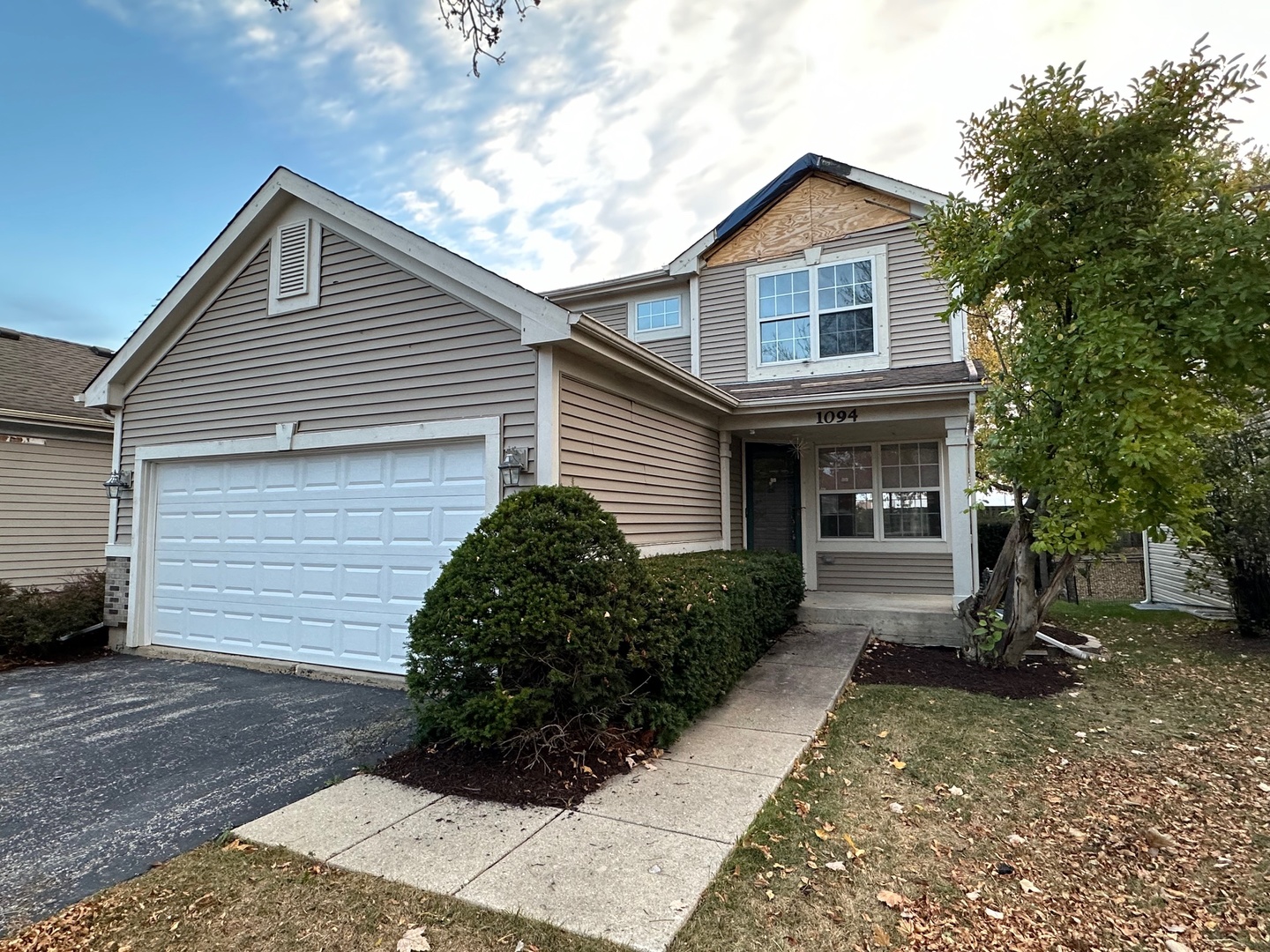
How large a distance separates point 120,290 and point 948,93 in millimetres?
17303

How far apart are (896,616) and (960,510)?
1492mm

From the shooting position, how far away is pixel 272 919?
257cm

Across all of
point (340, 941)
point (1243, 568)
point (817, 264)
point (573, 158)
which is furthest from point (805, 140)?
point (340, 941)

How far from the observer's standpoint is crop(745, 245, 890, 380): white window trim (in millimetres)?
9391

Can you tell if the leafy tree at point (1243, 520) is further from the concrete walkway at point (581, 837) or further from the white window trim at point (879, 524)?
the concrete walkway at point (581, 837)

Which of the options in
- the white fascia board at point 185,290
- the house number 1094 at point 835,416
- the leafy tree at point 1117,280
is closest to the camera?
the leafy tree at point 1117,280

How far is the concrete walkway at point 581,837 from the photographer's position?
103 inches

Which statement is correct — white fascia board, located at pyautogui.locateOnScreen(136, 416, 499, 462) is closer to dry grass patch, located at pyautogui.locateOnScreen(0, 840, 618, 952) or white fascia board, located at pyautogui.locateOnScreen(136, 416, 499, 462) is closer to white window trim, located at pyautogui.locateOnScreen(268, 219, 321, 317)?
white window trim, located at pyautogui.locateOnScreen(268, 219, 321, 317)

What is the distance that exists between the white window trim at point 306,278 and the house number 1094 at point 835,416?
6.01 meters

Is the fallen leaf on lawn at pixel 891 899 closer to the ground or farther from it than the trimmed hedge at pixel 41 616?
closer to the ground

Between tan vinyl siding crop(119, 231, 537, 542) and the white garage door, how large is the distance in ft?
1.40

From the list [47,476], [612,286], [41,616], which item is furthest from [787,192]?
[47,476]

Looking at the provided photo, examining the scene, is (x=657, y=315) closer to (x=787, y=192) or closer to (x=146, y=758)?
(x=787, y=192)

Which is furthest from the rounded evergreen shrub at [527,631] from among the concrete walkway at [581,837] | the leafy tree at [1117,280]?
the leafy tree at [1117,280]
